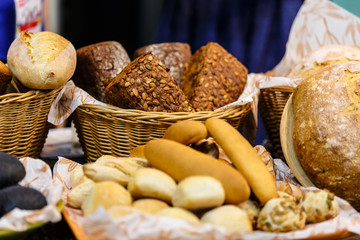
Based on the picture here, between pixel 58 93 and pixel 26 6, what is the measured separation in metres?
1.17

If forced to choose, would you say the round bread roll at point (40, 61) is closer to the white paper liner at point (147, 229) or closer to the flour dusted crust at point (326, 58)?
the white paper liner at point (147, 229)

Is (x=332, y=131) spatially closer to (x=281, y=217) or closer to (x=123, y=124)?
(x=281, y=217)

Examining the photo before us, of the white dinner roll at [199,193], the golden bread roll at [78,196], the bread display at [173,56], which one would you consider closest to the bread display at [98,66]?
the bread display at [173,56]

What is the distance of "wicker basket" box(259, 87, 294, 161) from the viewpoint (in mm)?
1262

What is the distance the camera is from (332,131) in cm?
93

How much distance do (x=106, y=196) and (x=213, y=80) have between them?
0.69 metres

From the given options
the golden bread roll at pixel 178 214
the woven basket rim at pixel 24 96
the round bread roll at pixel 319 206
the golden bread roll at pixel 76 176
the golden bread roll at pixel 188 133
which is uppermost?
the golden bread roll at pixel 188 133

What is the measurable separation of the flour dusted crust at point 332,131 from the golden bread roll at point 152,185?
1.32ft

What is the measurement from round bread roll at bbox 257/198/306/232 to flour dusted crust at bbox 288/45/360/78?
0.75m

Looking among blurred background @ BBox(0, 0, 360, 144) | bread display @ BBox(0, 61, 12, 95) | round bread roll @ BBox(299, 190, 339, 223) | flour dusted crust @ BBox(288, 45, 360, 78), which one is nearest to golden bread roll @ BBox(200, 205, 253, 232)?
round bread roll @ BBox(299, 190, 339, 223)

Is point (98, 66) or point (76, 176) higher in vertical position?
point (98, 66)

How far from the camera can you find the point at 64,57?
1122 millimetres

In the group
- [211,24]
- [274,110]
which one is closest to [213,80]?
[274,110]

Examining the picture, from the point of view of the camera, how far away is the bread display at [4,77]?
1.07m
